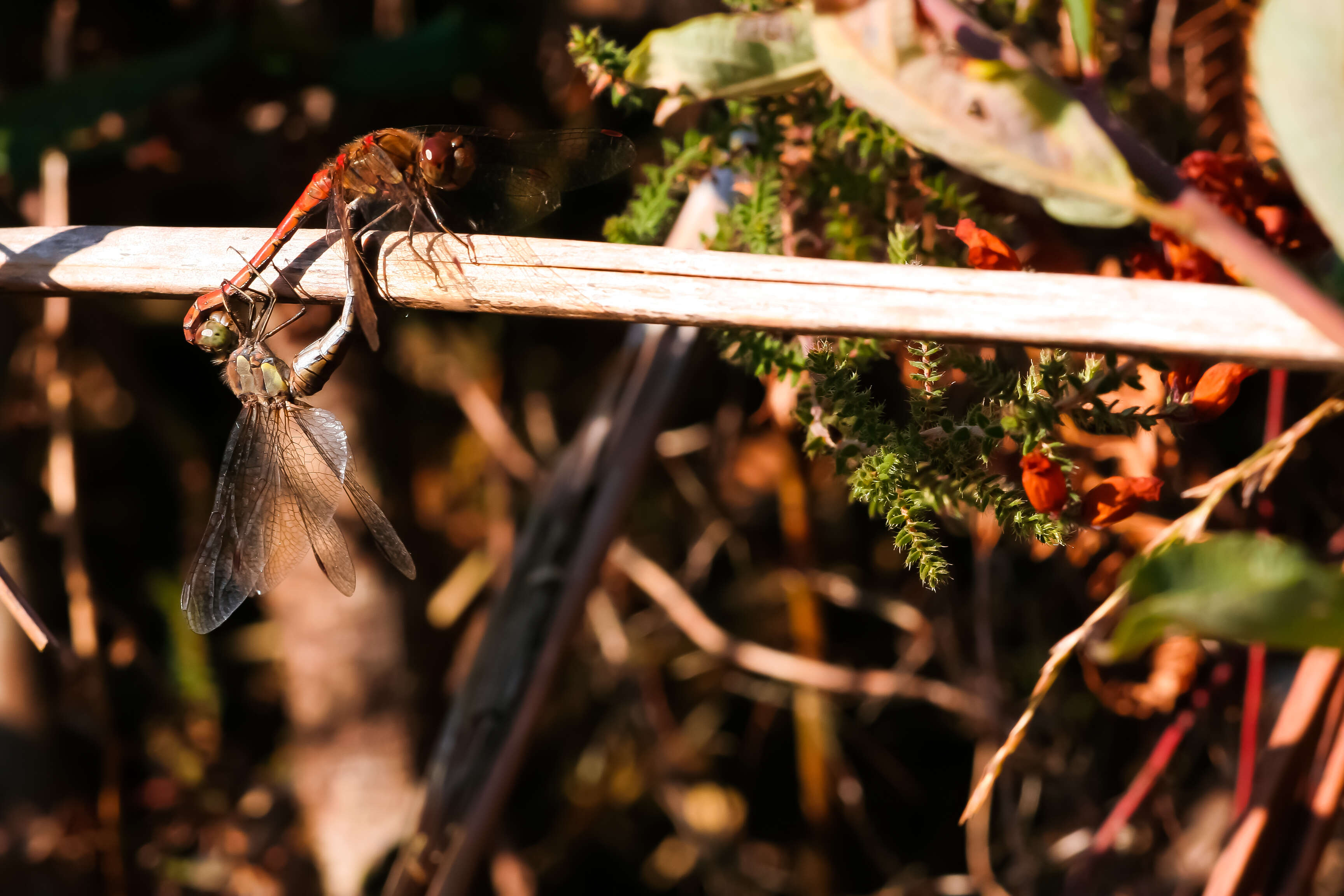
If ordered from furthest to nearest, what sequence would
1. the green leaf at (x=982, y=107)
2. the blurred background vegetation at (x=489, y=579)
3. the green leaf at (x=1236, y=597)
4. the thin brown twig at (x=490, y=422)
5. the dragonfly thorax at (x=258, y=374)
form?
1. the thin brown twig at (x=490, y=422)
2. the blurred background vegetation at (x=489, y=579)
3. the dragonfly thorax at (x=258, y=374)
4. the green leaf at (x=982, y=107)
5. the green leaf at (x=1236, y=597)

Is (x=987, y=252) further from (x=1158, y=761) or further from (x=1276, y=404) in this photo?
(x=1158, y=761)

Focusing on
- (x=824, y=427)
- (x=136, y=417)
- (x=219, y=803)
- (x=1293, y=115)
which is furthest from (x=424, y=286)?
(x=136, y=417)

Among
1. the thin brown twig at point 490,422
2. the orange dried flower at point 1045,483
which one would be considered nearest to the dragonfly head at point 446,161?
the orange dried flower at point 1045,483

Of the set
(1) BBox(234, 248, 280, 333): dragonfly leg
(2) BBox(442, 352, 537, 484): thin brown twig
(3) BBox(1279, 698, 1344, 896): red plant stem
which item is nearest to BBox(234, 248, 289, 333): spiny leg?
(1) BBox(234, 248, 280, 333): dragonfly leg

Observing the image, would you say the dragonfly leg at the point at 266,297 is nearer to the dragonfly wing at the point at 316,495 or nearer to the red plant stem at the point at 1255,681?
the dragonfly wing at the point at 316,495

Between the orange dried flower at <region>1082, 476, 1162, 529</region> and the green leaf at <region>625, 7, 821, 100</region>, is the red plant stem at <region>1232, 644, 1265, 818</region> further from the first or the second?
the green leaf at <region>625, 7, 821, 100</region>

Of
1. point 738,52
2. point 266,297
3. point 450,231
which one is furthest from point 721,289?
point 266,297
